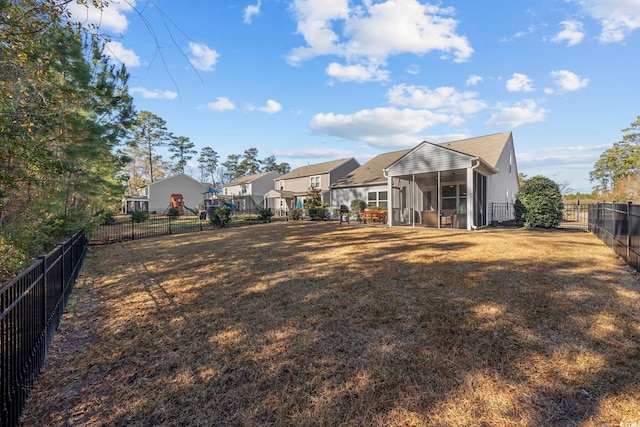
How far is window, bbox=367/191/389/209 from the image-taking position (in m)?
20.3

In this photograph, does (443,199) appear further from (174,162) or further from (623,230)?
(174,162)

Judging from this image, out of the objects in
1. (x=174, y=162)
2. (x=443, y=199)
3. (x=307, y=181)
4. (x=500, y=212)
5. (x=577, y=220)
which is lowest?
(x=577, y=220)

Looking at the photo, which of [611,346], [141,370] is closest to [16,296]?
[141,370]

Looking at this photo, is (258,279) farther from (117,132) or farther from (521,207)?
(521,207)

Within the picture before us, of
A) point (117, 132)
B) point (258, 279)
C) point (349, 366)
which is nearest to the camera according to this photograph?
point (349, 366)

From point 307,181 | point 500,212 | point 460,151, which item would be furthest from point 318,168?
point 500,212

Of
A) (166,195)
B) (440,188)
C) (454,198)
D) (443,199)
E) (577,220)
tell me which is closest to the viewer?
(440,188)

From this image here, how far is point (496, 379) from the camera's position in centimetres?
241

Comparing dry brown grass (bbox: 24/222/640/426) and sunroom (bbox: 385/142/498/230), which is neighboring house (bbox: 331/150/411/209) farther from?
dry brown grass (bbox: 24/222/640/426)

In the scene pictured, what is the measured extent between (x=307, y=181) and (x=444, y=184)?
17.4m

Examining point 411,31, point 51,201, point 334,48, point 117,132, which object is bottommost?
point 51,201

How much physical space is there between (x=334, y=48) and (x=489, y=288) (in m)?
15.4

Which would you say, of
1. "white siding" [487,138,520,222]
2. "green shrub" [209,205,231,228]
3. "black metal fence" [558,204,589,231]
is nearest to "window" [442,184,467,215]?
"white siding" [487,138,520,222]

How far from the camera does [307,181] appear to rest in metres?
31.6
